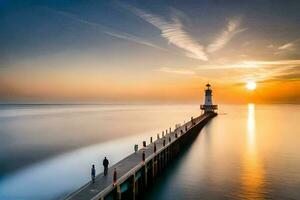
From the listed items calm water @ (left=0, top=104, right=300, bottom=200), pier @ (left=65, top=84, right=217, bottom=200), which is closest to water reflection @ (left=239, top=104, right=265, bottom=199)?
calm water @ (left=0, top=104, right=300, bottom=200)

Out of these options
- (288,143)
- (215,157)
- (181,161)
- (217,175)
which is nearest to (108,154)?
(181,161)

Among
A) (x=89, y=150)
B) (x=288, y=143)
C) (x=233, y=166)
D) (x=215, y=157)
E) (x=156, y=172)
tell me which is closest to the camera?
(x=156, y=172)

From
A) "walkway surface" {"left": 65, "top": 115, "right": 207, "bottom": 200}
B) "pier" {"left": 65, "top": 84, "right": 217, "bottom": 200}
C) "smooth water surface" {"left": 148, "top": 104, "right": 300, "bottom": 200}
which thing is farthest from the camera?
"smooth water surface" {"left": 148, "top": 104, "right": 300, "bottom": 200}

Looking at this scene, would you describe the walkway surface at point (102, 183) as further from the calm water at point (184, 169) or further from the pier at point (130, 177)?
the calm water at point (184, 169)

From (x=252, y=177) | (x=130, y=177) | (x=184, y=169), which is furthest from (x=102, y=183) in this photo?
(x=252, y=177)

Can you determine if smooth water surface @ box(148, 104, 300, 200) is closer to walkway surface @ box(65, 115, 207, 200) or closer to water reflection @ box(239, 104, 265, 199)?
water reflection @ box(239, 104, 265, 199)

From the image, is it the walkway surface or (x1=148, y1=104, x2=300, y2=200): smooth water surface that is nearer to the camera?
the walkway surface

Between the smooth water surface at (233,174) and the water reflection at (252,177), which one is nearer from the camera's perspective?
the smooth water surface at (233,174)

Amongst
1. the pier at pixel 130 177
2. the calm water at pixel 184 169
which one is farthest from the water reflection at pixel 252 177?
the pier at pixel 130 177

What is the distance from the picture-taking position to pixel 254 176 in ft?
102

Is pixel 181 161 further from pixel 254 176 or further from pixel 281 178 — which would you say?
pixel 281 178

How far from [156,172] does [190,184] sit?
3.56 m

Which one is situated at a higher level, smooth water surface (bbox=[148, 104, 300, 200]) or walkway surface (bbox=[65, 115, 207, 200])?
Answer: walkway surface (bbox=[65, 115, 207, 200])

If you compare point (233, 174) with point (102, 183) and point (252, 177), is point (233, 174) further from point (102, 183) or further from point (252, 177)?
point (102, 183)
